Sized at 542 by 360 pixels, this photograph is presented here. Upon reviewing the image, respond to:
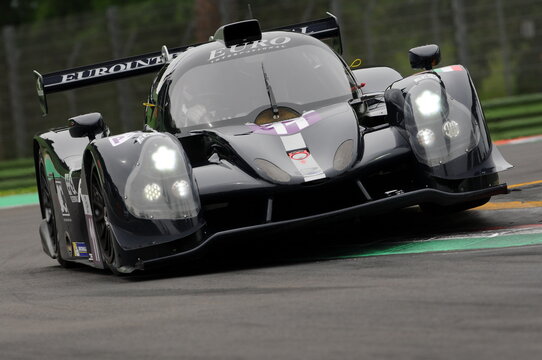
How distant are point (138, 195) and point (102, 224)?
64 centimetres

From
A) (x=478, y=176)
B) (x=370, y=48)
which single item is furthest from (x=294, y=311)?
(x=370, y=48)

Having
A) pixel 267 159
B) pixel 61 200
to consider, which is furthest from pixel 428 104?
pixel 61 200

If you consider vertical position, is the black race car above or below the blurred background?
above

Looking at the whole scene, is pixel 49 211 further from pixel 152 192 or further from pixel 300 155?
pixel 300 155

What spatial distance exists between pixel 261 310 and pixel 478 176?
220cm

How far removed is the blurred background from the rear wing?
1066 cm

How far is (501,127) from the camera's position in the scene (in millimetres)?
16406

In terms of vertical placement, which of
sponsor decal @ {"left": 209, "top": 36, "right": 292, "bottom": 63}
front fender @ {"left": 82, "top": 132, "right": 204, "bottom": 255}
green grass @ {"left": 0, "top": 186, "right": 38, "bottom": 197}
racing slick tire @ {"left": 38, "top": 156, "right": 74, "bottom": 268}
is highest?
sponsor decal @ {"left": 209, "top": 36, "right": 292, "bottom": 63}

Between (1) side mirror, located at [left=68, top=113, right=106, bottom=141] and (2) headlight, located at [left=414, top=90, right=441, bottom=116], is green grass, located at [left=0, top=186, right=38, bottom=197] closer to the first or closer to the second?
(1) side mirror, located at [left=68, top=113, right=106, bottom=141]

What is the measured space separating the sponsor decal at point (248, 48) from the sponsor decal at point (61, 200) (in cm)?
132

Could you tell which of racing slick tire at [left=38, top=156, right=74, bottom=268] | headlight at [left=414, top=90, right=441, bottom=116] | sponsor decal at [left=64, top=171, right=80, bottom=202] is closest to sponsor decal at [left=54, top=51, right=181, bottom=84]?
racing slick tire at [left=38, top=156, right=74, bottom=268]

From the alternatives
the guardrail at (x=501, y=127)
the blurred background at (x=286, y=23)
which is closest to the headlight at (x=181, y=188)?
the guardrail at (x=501, y=127)

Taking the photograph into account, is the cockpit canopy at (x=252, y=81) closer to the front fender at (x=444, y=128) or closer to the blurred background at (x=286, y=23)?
the front fender at (x=444, y=128)

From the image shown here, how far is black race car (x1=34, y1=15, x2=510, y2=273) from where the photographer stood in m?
6.65
